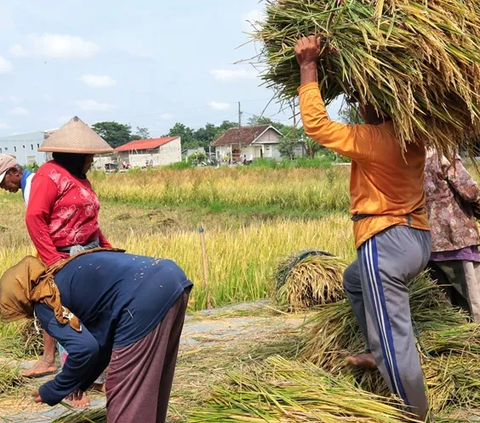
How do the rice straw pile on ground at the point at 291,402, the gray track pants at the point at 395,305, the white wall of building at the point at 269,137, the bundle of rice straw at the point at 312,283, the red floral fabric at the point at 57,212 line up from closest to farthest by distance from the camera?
the rice straw pile on ground at the point at 291,402 < the gray track pants at the point at 395,305 < the red floral fabric at the point at 57,212 < the bundle of rice straw at the point at 312,283 < the white wall of building at the point at 269,137

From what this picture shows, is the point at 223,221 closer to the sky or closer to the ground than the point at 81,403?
closer to the sky

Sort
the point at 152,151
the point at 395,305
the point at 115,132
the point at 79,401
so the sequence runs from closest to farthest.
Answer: the point at 395,305, the point at 79,401, the point at 152,151, the point at 115,132

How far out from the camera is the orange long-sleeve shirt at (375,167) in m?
2.79

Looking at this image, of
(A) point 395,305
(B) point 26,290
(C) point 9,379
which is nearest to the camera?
(B) point 26,290

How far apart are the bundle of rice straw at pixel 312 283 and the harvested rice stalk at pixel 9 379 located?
2.29 metres

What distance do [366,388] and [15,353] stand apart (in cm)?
264

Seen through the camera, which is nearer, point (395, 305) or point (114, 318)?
point (114, 318)

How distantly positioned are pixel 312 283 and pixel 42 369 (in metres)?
2.27

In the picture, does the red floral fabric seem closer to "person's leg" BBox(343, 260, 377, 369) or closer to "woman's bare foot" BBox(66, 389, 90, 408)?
"woman's bare foot" BBox(66, 389, 90, 408)

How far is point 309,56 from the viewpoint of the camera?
9.31 ft

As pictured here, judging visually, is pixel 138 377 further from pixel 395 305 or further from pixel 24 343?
pixel 24 343

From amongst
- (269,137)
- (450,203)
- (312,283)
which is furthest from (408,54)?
(269,137)

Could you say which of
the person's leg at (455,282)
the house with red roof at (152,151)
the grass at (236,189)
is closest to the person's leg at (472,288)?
the person's leg at (455,282)

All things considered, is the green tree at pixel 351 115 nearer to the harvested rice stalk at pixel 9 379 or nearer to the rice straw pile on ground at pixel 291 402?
the rice straw pile on ground at pixel 291 402
